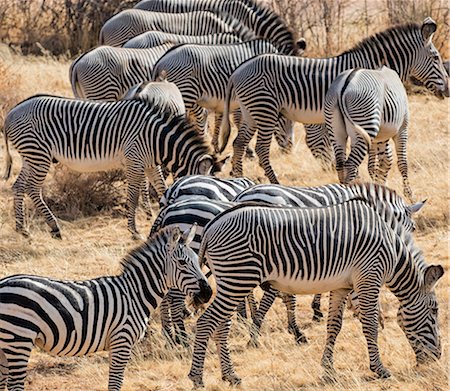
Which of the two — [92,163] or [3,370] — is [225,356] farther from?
[92,163]

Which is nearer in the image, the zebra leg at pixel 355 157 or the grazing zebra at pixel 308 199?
the grazing zebra at pixel 308 199

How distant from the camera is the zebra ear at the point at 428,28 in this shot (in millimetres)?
13328

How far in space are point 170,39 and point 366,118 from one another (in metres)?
4.50

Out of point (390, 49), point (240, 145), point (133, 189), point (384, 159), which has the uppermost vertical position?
point (390, 49)

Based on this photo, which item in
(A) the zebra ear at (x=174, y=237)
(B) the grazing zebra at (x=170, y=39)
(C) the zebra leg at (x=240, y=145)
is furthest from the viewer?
(B) the grazing zebra at (x=170, y=39)

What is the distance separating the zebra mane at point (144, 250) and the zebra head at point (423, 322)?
1.96 meters

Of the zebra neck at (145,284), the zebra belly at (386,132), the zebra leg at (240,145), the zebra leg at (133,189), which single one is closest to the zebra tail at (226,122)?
the zebra leg at (240,145)

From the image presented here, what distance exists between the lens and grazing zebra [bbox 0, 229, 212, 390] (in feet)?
21.6

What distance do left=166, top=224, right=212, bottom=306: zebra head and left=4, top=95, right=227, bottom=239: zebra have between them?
373 cm

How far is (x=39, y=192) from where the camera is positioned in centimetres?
1162

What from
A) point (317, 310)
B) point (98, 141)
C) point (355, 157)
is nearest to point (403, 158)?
point (355, 157)

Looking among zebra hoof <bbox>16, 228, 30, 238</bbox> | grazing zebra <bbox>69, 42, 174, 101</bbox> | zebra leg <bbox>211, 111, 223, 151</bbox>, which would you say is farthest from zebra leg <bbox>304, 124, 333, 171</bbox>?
zebra hoof <bbox>16, 228, 30, 238</bbox>

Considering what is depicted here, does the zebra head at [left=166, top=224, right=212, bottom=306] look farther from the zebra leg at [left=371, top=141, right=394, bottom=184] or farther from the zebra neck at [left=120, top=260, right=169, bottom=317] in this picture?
the zebra leg at [left=371, top=141, right=394, bottom=184]

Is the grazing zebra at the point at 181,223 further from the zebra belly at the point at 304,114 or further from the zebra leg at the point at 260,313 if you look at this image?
the zebra belly at the point at 304,114
